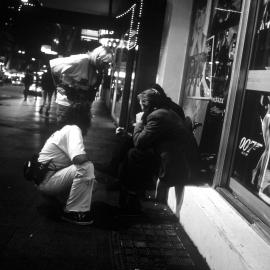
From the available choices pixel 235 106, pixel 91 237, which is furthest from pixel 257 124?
pixel 91 237

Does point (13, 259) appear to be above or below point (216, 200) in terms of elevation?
below

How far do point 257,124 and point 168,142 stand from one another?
1.28 meters

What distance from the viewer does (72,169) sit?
449 cm

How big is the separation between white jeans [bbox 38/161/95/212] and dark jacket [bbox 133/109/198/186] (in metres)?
0.94

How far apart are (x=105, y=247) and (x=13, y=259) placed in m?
0.94

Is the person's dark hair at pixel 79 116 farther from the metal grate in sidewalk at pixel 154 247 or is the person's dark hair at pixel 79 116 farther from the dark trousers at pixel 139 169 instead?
the metal grate in sidewalk at pixel 154 247

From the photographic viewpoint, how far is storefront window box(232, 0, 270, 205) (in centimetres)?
386

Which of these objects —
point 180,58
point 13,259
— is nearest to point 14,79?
point 180,58

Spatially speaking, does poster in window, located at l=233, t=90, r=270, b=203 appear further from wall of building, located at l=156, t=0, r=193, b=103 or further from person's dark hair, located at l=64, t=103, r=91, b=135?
wall of building, located at l=156, t=0, r=193, b=103

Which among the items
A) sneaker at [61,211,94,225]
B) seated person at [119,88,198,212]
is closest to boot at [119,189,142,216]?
seated person at [119,88,198,212]

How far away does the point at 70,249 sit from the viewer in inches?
149

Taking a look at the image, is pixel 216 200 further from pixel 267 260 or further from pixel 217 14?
pixel 217 14

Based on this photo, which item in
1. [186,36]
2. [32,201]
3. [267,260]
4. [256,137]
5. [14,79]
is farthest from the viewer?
[14,79]

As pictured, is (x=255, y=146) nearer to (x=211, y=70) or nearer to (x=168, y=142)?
(x=168, y=142)
